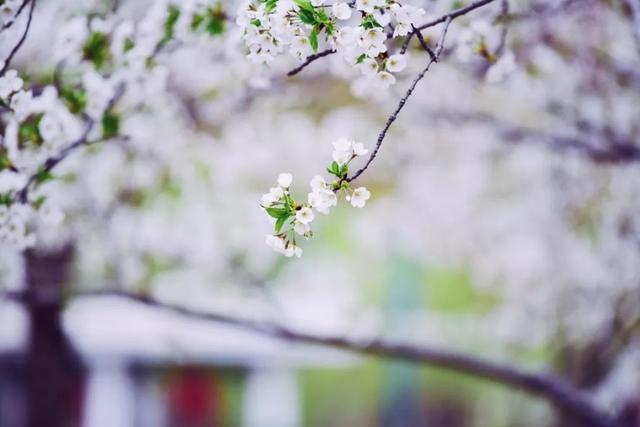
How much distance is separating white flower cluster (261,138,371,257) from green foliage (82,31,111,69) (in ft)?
4.36

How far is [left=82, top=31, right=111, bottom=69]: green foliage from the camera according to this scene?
9.00 feet

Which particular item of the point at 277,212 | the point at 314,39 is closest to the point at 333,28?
the point at 314,39

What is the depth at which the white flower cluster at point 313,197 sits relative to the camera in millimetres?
1723

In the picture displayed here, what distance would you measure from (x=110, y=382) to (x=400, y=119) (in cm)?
784

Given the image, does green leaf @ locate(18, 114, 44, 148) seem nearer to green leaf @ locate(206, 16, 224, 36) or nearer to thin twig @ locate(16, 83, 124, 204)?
thin twig @ locate(16, 83, 124, 204)

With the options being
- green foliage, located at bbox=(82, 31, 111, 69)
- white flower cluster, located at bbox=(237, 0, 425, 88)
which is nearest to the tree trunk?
green foliage, located at bbox=(82, 31, 111, 69)

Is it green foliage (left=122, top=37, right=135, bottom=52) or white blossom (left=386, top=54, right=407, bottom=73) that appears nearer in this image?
white blossom (left=386, top=54, right=407, bottom=73)

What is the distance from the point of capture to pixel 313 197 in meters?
1.72

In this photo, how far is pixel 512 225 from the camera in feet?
22.4

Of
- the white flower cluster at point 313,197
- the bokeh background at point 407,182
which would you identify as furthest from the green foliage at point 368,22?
the bokeh background at point 407,182

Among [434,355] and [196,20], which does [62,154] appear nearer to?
[196,20]

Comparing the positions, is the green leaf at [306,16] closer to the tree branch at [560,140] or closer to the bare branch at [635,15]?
the bare branch at [635,15]

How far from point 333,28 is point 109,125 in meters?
1.25

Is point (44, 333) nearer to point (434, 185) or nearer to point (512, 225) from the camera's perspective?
point (434, 185)
